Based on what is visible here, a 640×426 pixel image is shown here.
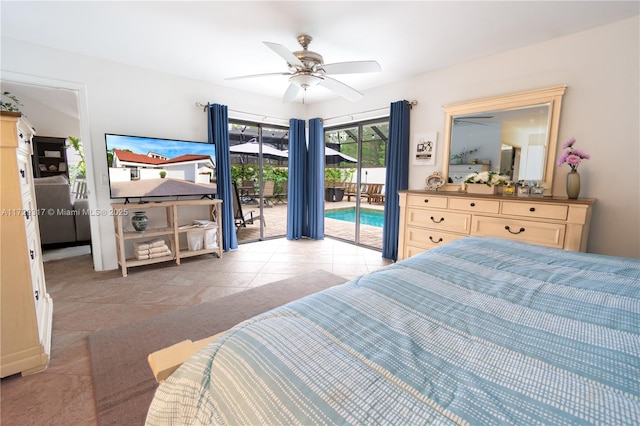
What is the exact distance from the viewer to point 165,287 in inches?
112

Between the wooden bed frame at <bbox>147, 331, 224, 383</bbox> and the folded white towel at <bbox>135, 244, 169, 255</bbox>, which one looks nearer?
the wooden bed frame at <bbox>147, 331, 224, 383</bbox>

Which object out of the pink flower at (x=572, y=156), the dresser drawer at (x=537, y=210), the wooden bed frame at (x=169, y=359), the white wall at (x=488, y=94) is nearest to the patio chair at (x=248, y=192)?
the white wall at (x=488, y=94)

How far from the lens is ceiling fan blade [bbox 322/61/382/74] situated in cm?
225

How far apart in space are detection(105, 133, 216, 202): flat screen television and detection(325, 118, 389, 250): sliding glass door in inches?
91.2

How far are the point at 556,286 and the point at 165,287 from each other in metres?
3.14

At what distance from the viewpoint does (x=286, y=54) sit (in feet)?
7.04

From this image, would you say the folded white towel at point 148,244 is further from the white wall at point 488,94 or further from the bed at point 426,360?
the bed at point 426,360

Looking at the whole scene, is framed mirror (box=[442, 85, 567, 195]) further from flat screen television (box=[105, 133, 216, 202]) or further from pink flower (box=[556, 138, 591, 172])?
flat screen television (box=[105, 133, 216, 202])

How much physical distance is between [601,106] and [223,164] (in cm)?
425

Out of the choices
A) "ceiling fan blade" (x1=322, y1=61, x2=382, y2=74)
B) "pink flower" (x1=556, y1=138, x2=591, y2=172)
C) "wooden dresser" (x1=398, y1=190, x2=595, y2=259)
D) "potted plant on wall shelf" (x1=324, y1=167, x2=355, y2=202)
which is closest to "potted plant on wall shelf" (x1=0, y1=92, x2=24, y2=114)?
"ceiling fan blade" (x1=322, y1=61, x2=382, y2=74)

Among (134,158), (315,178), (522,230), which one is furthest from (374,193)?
(134,158)

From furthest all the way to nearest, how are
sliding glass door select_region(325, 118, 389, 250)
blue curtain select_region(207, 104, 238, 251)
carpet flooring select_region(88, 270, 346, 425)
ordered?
sliding glass door select_region(325, 118, 389, 250)
blue curtain select_region(207, 104, 238, 251)
carpet flooring select_region(88, 270, 346, 425)

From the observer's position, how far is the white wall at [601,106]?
88.0 inches

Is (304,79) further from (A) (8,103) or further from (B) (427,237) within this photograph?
(A) (8,103)
